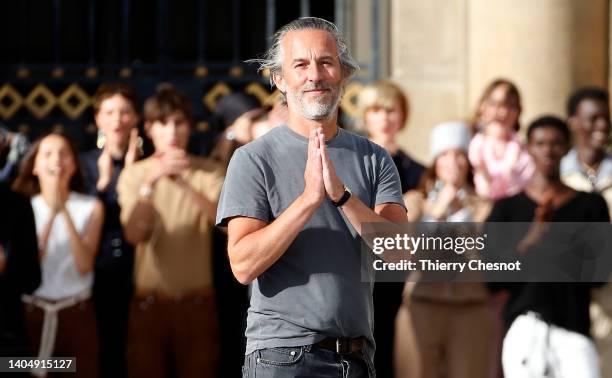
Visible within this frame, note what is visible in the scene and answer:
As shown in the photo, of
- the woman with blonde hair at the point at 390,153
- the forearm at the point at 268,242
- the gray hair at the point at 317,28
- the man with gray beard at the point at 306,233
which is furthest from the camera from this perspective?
the woman with blonde hair at the point at 390,153

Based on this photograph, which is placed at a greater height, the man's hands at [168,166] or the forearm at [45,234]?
the man's hands at [168,166]

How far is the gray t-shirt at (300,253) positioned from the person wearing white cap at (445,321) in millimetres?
3227

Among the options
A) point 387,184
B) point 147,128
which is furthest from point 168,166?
point 387,184

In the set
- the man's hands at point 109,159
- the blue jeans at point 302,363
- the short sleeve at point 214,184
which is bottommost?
the blue jeans at point 302,363

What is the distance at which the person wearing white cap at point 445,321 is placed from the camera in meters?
7.86

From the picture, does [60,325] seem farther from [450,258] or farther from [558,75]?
[558,75]

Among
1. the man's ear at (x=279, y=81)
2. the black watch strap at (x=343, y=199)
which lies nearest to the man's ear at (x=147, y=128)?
the man's ear at (x=279, y=81)

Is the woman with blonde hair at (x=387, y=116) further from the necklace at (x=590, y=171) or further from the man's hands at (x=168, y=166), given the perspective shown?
the man's hands at (x=168, y=166)

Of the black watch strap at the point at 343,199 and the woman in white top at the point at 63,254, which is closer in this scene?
the black watch strap at the point at 343,199

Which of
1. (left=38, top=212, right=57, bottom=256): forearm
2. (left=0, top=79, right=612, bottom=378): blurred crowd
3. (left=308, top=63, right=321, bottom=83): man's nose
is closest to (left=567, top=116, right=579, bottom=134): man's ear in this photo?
(left=0, top=79, right=612, bottom=378): blurred crowd

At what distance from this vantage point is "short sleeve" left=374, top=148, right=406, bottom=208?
15.5 ft

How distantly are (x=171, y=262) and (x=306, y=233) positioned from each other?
372 centimetres

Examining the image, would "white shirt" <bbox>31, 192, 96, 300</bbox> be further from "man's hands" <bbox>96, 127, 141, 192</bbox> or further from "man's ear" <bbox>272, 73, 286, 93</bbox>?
"man's ear" <bbox>272, 73, 286, 93</bbox>

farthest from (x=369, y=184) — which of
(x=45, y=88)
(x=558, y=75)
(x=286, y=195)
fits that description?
(x=45, y=88)
